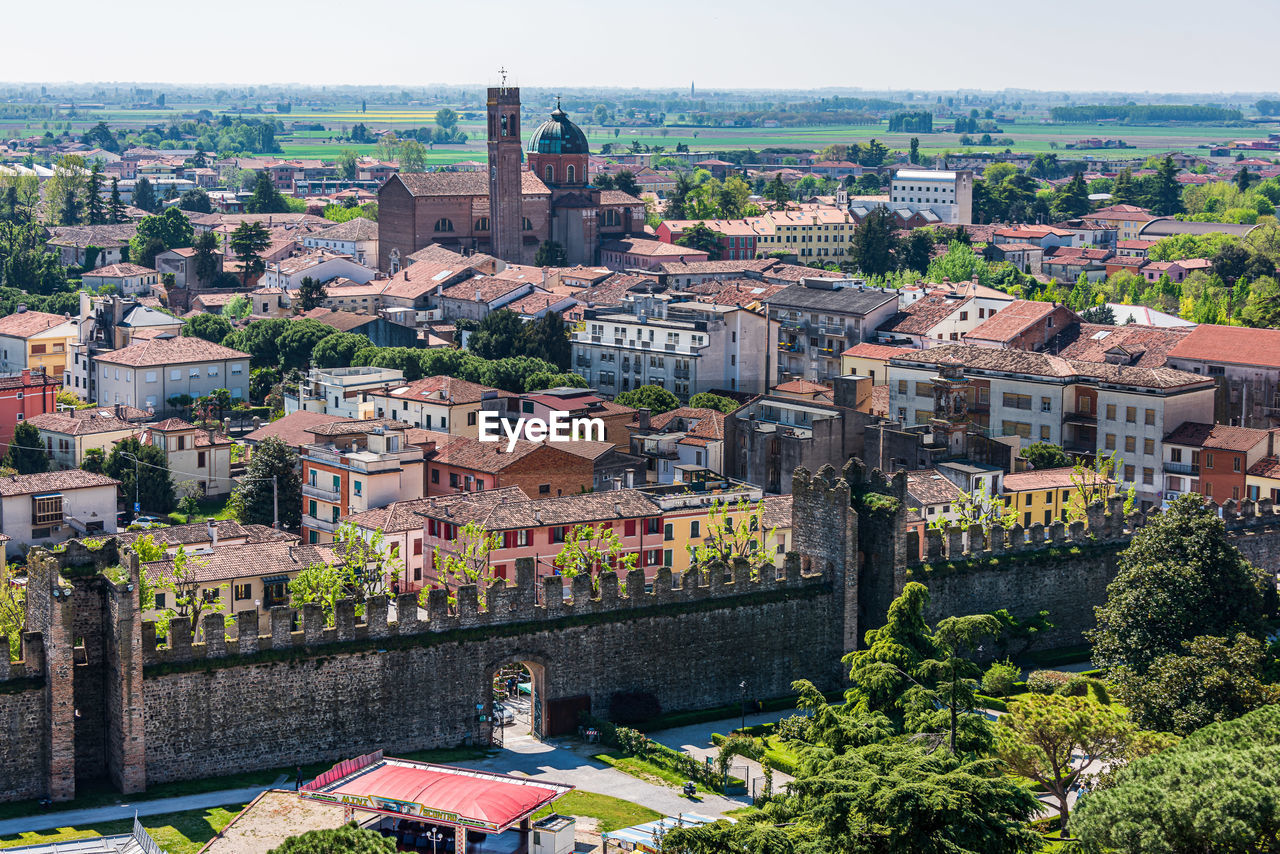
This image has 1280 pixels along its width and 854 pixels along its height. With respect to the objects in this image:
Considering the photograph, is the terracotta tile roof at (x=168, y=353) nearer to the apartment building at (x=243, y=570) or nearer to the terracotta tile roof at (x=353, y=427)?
the terracotta tile roof at (x=353, y=427)

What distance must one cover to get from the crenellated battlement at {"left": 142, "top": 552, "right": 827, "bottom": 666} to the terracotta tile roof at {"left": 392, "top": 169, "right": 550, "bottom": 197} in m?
101

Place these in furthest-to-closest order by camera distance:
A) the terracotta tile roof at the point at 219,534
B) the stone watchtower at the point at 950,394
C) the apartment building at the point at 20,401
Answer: the apartment building at the point at 20,401, the stone watchtower at the point at 950,394, the terracotta tile roof at the point at 219,534

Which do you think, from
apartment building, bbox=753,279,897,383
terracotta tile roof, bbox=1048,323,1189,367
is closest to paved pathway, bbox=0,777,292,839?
terracotta tile roof, bbox=1048,323,1189,367

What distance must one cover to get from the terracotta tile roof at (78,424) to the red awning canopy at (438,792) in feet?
150

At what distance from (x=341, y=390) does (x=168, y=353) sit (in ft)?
47.2

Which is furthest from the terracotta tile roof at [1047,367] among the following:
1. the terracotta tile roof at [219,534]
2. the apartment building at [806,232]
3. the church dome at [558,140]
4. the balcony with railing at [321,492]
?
the apartment building at [806,232]

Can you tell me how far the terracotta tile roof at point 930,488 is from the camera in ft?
222

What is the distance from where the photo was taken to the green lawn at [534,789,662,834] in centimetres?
4131

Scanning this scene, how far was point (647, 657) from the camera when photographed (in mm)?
49219

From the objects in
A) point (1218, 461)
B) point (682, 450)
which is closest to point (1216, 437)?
point (1218, 461)

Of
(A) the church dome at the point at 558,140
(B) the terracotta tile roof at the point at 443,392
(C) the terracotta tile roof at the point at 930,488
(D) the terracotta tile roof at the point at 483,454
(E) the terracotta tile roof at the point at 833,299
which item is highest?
(A) the church dome at the point at 558,140

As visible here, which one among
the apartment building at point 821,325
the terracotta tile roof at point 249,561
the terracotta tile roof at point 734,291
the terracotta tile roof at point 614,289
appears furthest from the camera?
the terracotta tile roof at point 614,289

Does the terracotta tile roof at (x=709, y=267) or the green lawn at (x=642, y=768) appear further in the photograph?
the terracotta tile roof at (x=709, y=267)

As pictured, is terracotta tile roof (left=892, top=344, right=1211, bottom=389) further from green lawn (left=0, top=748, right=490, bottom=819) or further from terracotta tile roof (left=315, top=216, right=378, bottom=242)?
terracotta tile roof (left=315, top=216, right=378, bottom=242)
